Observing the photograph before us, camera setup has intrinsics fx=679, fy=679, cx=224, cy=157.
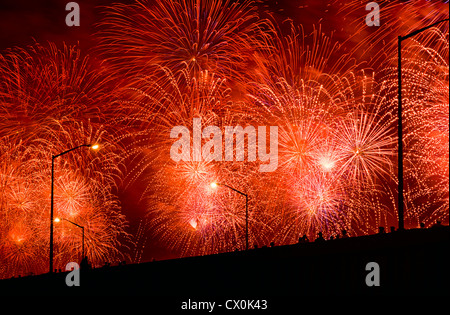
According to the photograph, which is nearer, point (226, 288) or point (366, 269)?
point (366, 269)

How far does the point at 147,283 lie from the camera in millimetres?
26828
